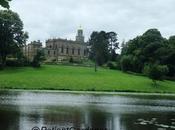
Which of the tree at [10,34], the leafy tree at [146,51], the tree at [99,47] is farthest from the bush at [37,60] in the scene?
the tree at [99,47]

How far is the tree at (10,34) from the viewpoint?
5049 inches

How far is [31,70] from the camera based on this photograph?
405ft

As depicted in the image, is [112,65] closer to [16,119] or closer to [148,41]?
[148,41]

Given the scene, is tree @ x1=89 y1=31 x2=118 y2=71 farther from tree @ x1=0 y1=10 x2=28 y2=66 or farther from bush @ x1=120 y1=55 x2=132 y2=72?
tree @ x1=0 y1=10 x2=28 y2=66

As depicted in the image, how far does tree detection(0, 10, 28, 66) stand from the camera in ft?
421

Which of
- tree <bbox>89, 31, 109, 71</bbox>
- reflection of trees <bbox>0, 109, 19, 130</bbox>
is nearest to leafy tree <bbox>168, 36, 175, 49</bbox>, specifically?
tree <bbox>89, 31, 109, 71</bbox>

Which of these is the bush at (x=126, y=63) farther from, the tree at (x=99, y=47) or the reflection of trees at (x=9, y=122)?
the reflection of trees at (x=9, y=122)

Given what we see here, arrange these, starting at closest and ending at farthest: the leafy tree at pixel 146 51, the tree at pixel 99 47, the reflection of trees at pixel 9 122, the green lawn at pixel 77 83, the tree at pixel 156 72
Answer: the reflection of trees at pixel 9 122 → the green lawn at pixel 77 83 → the tree at pixel 156 72 → the leafy tree at pixel 146 51 → the tree at pixel 99 47

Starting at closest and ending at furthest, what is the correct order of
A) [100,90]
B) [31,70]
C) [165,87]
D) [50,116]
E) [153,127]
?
[153,127] → [50,116] → [100,90] → [165,87] → [31,70]

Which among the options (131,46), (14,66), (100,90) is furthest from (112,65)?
(100,90)

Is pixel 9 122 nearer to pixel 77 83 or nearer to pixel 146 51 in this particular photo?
pixel 77 83

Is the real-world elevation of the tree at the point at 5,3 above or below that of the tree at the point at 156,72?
above

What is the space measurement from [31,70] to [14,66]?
894cm

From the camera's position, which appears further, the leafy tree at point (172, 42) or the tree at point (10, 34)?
the leafy tree at point (172, 42)
